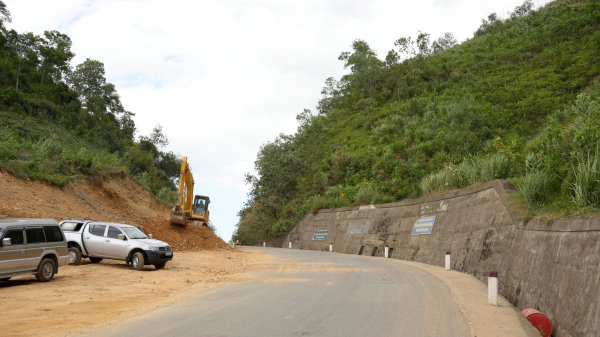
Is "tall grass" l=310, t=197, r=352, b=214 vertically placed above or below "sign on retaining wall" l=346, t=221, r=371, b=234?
above

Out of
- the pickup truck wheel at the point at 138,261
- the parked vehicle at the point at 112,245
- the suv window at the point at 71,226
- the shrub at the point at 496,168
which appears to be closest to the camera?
the pickup truck wheel at the point at 138,261

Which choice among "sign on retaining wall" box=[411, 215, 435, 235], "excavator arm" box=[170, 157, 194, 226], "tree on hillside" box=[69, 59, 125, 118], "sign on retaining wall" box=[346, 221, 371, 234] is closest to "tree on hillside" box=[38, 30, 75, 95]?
"tree on hillside" box=[69, 59, 125, 118]

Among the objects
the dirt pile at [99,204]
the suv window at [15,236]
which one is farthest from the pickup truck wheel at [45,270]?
the dirt pile at [99,204]

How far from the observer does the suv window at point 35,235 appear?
40.6 ft

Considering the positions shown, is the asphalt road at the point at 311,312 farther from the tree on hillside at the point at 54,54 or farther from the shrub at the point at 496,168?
the tree on hillside at the point at 54,54

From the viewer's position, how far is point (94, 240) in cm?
1694

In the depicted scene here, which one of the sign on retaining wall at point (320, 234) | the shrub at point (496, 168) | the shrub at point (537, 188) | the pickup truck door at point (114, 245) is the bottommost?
the pickup truck door at point (114, 245)

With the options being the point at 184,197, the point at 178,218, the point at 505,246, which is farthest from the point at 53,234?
the point at 184,197

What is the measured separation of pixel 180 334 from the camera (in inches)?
265

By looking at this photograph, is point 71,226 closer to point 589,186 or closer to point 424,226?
point 424,226

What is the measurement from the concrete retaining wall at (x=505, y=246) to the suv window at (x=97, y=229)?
47.4ft

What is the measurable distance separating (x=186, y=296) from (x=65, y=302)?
9.17ft

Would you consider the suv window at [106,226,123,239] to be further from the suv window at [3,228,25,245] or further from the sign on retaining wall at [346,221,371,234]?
the sign on retaining wall at [346,221,371,234]

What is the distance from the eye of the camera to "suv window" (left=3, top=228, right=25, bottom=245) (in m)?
11.7
